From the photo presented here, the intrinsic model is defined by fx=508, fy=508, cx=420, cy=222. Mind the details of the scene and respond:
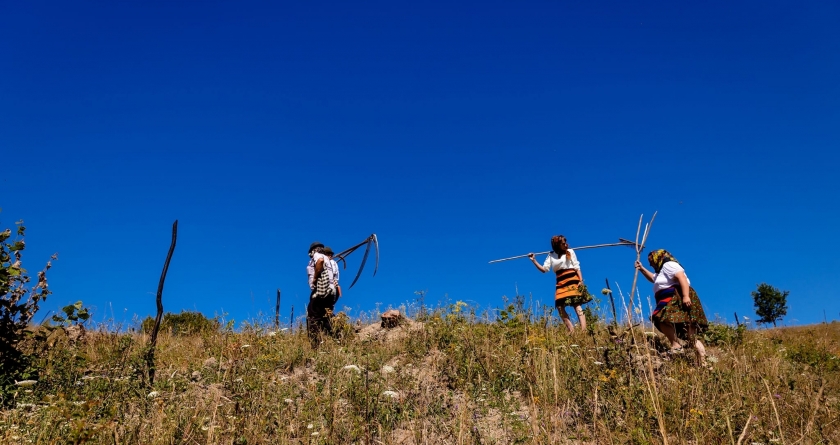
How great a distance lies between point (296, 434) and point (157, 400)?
4.19 ft

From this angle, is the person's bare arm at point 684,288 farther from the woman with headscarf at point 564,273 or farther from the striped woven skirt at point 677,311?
the woman with headscarf at point 564,273

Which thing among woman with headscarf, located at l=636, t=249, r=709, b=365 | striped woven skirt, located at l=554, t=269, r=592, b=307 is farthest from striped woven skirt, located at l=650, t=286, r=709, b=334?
striped woven skirt, located at l=554, t=269, r=592, b=307

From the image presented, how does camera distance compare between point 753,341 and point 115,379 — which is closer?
point 115,379

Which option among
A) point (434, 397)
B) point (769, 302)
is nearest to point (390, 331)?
point (434, 397)

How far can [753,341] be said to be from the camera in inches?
333

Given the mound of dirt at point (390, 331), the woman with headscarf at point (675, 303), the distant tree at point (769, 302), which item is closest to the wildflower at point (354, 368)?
the mound of dirt at point (390, 331)

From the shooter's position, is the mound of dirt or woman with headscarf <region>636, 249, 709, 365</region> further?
the mound of dirt

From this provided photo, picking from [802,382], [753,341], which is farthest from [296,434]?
[753,341]

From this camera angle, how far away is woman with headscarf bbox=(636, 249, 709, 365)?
6559 mm

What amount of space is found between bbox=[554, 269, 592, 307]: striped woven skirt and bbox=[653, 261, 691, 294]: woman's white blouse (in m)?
1.42

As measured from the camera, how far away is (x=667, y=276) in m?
6.80

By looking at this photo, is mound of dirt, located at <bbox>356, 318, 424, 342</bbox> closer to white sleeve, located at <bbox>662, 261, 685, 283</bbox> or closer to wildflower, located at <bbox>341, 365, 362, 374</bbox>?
wildflower, located at <bbox>341, 365, 362, 374</bbox>

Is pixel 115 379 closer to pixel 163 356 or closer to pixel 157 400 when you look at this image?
pixel 157 400

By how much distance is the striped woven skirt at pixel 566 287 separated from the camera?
8.26 meters
